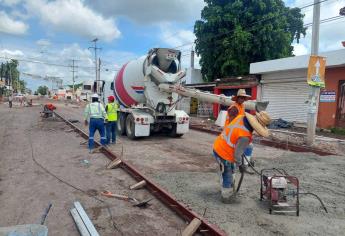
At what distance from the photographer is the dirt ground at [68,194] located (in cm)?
476

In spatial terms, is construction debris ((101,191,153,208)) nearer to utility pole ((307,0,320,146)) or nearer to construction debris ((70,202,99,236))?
construction debris ((70,202,99,236))

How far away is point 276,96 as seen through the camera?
2133 centimetres

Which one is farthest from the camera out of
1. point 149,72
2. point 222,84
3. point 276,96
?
point 222,84

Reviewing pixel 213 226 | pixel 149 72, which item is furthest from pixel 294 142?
pixel 213 226

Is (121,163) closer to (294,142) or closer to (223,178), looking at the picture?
(223,178)

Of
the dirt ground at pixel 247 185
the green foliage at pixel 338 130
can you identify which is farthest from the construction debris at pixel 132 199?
the green foliage at pixel 338 130

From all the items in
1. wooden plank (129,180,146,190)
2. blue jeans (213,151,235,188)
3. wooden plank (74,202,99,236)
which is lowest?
wooden plank (74,202,99,236)

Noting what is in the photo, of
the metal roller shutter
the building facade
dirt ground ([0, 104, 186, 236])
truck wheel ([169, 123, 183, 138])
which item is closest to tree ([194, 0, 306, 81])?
the building facade

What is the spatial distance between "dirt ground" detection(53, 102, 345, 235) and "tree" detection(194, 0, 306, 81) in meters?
17.0

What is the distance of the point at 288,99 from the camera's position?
20.3 metres

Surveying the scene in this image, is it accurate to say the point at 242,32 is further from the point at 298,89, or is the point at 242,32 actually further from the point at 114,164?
the point at 114,164

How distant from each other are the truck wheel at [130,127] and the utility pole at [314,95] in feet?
22.0

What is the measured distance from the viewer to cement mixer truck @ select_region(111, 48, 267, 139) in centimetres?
1264

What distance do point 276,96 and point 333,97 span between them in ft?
15.5
